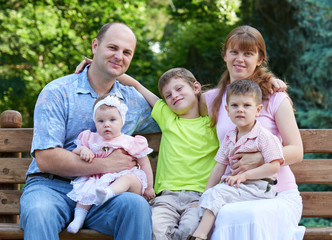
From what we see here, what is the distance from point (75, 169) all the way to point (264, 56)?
5.08 feet

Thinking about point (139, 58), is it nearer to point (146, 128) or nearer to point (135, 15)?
point (135, 15)

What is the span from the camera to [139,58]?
8.47 meters

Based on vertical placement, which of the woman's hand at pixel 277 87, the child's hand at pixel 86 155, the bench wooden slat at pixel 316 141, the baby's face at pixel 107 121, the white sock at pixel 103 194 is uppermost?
the woman's hand at pixel 277 87

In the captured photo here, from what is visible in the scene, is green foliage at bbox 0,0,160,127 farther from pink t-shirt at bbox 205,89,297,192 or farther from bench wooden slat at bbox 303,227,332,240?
bench wooden slat at bbox 303,227,332,240

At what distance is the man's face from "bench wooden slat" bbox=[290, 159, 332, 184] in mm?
1547

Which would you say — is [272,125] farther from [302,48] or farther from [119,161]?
[302,48]

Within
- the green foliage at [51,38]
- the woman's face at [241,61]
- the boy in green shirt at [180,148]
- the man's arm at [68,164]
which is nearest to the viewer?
the man's arm at [68,164]

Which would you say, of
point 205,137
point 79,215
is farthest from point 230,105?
point 79,215

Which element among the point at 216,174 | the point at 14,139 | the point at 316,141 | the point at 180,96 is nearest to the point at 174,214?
the point at 216,174

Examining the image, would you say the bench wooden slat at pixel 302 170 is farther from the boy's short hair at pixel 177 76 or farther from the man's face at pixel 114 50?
the boy's short hair at pixel 177 76

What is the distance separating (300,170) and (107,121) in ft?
5.21

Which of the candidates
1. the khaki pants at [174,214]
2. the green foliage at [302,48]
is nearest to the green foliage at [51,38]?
the green foliage at [302,48]

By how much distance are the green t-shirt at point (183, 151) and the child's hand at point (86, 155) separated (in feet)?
1.90

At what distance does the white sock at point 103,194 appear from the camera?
111 inches
